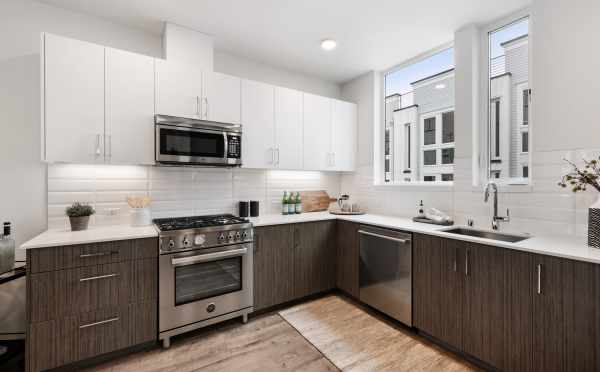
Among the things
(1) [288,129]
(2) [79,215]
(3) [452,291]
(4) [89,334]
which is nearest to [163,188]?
(2) [79,215]

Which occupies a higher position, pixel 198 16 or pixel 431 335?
pixel 198 16

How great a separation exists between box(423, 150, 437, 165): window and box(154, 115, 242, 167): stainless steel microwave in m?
2.05

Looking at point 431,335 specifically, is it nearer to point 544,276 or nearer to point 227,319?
point 544,276

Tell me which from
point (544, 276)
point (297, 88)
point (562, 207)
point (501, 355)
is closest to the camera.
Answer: point (544, 276)

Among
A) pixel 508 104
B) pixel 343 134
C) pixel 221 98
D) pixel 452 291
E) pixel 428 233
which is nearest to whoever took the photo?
pixel 452 291

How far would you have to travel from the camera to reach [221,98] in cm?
269

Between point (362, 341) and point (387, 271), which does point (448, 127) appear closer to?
point (387, 271)

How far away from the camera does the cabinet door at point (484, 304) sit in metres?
1.80

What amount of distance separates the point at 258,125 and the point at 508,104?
2.35m

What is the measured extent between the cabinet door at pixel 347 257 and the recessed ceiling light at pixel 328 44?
189 cm

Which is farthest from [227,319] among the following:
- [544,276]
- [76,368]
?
[544,276]

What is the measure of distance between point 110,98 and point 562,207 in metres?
3.55

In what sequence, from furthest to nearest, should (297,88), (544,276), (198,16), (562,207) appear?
(297,88) < (198,16) < (562,207) < (544,276)

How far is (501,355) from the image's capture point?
1.78 metres
